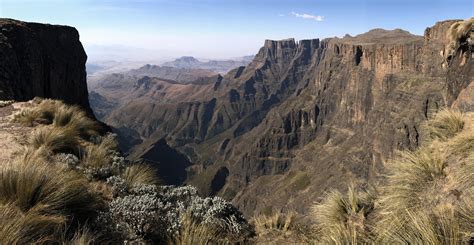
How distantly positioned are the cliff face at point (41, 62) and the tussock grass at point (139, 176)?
18.7 m

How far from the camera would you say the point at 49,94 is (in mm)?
44062

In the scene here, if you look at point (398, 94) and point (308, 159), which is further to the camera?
point (308, 159)

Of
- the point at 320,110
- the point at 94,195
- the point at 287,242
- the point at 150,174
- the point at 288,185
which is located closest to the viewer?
the point at 287,242

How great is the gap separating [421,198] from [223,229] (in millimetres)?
3410

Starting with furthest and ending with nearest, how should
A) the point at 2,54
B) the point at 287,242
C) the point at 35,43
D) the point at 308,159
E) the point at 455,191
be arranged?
the point at 308,159 < the point at 35,43 < the point at 2,54 < the point at 287,242 < the point at 455,191

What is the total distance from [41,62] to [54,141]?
3804cm

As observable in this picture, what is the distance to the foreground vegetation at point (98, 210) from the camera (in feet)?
15.9

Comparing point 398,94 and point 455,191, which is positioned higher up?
point 455,191

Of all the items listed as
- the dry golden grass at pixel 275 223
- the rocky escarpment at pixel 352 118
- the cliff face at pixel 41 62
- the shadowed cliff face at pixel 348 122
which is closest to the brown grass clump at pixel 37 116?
the dry golden grass at pixel 275 223

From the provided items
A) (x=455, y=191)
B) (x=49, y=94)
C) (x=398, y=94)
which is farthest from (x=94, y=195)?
(x=398, y=94)

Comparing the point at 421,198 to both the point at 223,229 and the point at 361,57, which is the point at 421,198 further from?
the point at 361,57

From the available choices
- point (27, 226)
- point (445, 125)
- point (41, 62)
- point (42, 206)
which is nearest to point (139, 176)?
point (42, 206)

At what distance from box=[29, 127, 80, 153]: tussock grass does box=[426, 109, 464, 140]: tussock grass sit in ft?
32.4

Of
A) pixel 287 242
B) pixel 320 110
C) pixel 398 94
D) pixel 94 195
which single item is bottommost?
pixel 320 110
